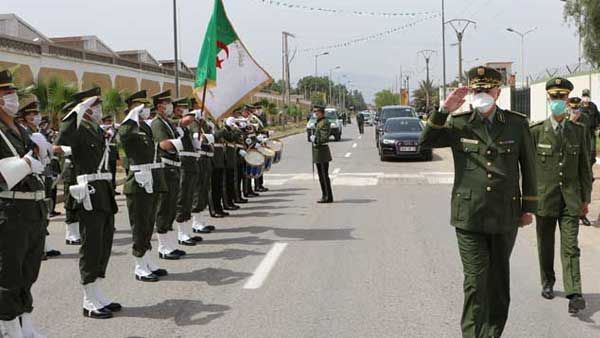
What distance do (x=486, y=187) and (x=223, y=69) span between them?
24.7ft

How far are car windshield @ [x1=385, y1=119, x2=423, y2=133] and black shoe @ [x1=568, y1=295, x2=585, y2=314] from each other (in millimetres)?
18967

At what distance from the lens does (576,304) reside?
5891 mm

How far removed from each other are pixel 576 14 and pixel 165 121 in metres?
39.0

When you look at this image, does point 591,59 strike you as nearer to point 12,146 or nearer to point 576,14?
point 576,14

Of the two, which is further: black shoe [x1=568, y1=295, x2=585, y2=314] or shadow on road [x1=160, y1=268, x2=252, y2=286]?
shadow on road [x1=160, y1=268, x2=252, y2=286]

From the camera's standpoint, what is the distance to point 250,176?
1445cm

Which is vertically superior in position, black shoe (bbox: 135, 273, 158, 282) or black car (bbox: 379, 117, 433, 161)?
black car (bbox: 379, 117, 433, 161)

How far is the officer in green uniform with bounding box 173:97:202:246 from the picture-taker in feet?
31.3

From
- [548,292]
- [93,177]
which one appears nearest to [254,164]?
[93,177]

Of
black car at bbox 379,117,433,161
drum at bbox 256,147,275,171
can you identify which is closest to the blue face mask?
drum at bbox 256,147,275,171

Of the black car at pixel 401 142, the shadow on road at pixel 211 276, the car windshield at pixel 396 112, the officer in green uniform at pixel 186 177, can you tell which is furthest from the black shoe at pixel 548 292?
the car windshield at pixel 396 112

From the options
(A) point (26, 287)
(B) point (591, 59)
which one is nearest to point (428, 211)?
(A) point (26, 287)

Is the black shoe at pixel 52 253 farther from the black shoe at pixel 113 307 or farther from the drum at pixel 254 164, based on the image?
the drum at pixel 254 164

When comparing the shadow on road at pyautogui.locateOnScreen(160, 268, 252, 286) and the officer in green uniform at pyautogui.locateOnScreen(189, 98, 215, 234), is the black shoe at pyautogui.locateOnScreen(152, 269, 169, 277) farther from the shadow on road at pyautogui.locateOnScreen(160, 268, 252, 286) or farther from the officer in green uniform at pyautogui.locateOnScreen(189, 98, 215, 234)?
the officer in green uniform at pyautogui.locateOnScreen(189, 98, 215, 234)
